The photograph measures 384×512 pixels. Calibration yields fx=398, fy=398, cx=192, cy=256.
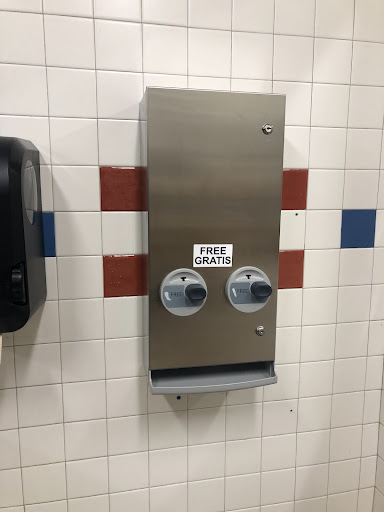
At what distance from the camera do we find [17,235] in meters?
0.97

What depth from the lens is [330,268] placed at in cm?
141

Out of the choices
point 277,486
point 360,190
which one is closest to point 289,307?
point 360,190

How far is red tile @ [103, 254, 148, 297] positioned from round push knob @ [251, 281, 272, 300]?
13.3 inches

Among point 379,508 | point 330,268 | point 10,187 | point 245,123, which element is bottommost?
point 379,508

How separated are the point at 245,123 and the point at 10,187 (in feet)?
2.08

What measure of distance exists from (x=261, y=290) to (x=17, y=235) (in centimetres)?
66

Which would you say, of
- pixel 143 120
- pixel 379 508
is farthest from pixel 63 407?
pixel 379 508

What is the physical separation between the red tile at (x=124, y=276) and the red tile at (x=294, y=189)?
0.52m

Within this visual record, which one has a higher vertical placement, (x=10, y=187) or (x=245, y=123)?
(x=245, y=123)

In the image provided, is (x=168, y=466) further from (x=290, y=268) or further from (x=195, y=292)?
(x=290, y=268)

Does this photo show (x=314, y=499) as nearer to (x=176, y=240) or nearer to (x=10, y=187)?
(x=176, y=240)

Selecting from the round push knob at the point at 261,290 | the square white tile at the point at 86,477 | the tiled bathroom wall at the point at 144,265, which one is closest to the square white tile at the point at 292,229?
the tiled bathroom wall at the point at 144,265

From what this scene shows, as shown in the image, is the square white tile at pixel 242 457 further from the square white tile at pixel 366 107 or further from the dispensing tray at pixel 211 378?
the square white tile at pixel 366 107

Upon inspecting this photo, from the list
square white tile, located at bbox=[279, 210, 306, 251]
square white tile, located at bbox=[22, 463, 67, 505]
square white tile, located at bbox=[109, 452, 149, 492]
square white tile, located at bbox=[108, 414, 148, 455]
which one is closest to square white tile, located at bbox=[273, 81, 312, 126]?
square white tile, located at bbox=[279, 210, 306, 251]
